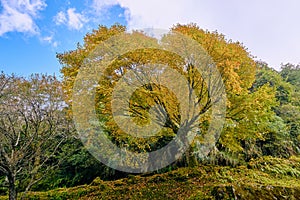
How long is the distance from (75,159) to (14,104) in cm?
411

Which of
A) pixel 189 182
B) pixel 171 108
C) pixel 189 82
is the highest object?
pixel 189 82

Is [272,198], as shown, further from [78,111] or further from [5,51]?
[5,51]

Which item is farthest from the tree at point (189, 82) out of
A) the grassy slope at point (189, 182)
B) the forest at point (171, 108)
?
the grassy slope at point (189, 182)

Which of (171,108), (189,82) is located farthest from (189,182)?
(189,82)

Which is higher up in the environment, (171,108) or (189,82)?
(189,82)

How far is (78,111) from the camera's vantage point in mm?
6867

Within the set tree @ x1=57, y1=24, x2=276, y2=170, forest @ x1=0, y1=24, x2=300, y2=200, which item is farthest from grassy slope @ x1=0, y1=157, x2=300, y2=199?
tree @ x1=57, y1=24, x2=276, y2=170

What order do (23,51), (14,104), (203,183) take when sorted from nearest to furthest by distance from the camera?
(203,183), (14,104), (23,51)

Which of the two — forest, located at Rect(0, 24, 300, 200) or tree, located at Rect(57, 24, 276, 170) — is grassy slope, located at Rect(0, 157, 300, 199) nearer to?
forest, located at Rect(0, 24, 300, 200)

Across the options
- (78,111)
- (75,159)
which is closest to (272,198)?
(78,111)

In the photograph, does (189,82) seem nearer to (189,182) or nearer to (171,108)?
(171,108)

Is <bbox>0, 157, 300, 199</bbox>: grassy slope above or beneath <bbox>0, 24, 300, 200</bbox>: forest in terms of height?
beneath

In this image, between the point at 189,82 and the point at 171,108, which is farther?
the point at 171,108

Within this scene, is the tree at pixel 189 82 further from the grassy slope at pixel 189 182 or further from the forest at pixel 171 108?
the grassy slope at pixel 189 182
